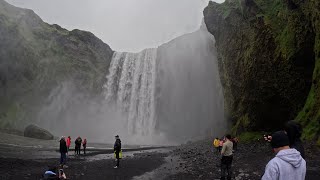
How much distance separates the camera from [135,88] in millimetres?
73188

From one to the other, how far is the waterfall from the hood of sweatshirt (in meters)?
63.7

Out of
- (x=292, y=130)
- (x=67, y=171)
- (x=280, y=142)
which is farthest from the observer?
(x=67, y=171)

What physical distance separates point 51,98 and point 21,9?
19130mm

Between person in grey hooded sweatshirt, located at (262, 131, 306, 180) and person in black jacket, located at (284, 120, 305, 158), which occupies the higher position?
person in black jacket, located at (284, 120, 305, 158)

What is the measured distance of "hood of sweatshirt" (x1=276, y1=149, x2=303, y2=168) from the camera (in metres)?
5.06

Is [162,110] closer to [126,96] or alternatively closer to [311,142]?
[126,96]

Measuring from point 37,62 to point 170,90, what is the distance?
26014 millimetres

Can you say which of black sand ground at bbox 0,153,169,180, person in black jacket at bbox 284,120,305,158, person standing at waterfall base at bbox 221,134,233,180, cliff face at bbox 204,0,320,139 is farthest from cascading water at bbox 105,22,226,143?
person in black jacket at bbox 284,120,305,158

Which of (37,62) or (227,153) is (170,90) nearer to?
(37,62)

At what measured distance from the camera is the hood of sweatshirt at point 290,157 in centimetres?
506

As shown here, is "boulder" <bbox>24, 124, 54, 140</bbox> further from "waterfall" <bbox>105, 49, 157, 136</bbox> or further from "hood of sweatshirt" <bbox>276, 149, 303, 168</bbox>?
"hood of sweatshirt" <bbox>276, 149, 303, 168</bbox>

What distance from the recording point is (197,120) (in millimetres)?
67062

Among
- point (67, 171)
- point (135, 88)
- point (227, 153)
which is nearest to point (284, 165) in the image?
point (227, 153)

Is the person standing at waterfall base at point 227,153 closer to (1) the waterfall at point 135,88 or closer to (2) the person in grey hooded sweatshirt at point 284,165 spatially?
(2) the person in grey hooded sweatshirt at point 284,165
